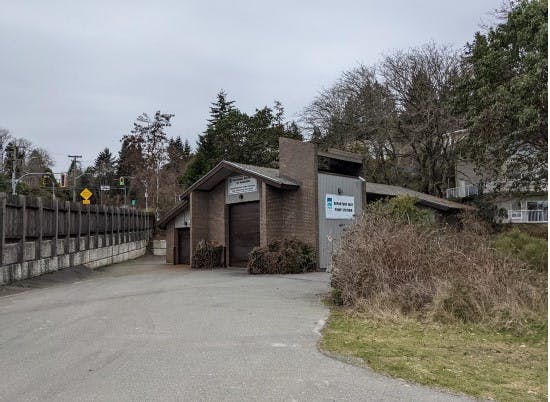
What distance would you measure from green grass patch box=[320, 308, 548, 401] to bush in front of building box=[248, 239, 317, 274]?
12.0 metres

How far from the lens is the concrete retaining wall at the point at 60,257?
56.6 feet

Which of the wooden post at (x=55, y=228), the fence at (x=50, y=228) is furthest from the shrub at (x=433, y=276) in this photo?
the wooden post at (x=55, y=228)

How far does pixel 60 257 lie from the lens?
22.6 m

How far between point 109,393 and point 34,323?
5.35 metres

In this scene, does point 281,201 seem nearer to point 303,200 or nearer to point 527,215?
point 303,200

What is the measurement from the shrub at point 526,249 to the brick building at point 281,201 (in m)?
8.44

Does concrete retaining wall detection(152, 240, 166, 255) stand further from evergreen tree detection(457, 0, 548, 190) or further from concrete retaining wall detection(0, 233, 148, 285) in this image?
evergreen tree detection(457, 0, 548, 190)

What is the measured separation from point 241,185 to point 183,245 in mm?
7883

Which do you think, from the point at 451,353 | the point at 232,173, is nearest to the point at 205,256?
the point at 232,173

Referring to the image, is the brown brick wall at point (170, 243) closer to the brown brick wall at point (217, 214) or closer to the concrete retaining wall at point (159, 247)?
the brown brick wall at point (217, 214)

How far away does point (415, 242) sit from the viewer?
39.4 ft

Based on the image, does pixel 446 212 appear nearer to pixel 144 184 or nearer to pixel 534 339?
pixel 534 339

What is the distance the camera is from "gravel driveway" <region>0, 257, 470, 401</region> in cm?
563

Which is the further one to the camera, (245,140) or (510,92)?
(245,140)
